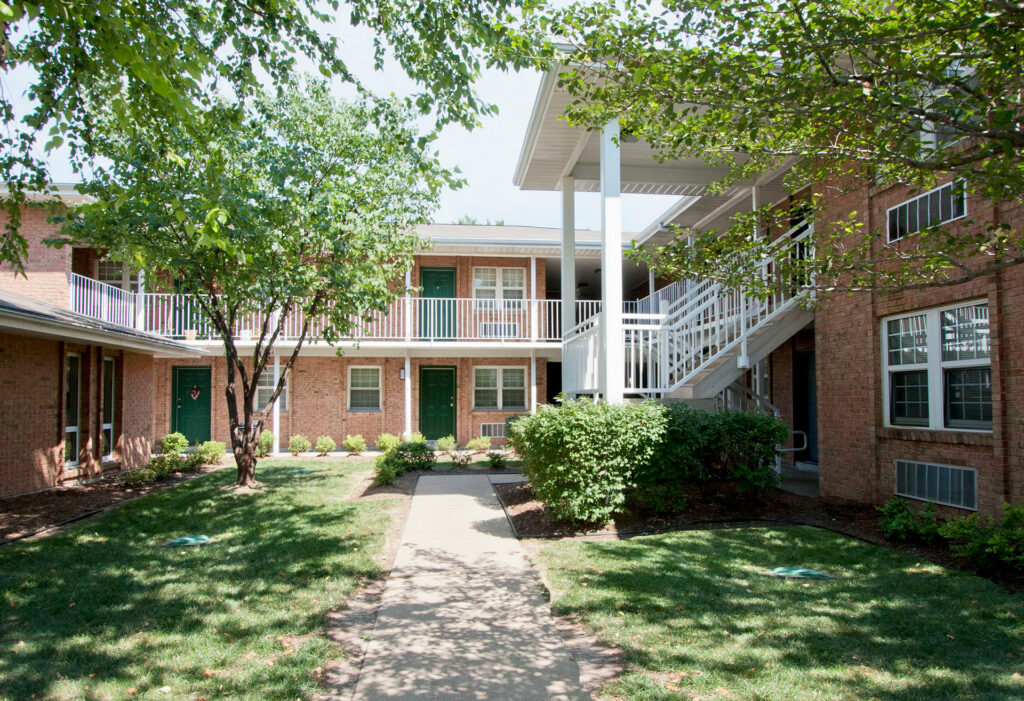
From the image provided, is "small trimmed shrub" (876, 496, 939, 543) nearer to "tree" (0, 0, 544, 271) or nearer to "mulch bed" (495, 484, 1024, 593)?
Answer: "mulch bed" (495, 484, 1024, 593)

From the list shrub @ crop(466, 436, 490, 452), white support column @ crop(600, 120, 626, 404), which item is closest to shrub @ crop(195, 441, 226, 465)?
shrub @ crop(466, 436, 490, 452)

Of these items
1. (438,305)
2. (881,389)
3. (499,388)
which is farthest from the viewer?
(499,388)

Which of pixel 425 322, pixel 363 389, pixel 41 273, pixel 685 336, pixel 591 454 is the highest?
pixel 41 273

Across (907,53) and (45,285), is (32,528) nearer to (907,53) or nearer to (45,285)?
(45,285)

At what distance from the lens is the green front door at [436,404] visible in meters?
19.4

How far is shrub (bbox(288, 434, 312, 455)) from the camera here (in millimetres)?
17109

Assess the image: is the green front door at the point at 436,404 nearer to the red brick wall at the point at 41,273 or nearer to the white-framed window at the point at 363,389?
the white-framed window at the point at 363,389

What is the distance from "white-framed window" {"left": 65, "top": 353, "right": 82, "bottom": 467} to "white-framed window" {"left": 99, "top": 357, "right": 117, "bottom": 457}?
3.17 ft

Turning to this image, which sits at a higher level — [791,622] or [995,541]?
[995,541]

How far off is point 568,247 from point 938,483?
708 centimetres

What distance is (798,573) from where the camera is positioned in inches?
229

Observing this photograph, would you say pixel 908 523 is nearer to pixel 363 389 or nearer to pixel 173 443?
pixel 173 443

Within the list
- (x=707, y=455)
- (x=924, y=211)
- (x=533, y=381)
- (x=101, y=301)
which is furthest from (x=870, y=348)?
(x=101, y=301)

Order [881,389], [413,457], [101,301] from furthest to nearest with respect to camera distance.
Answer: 1. [101,301]
2. [413,457]
3. [881,389]
